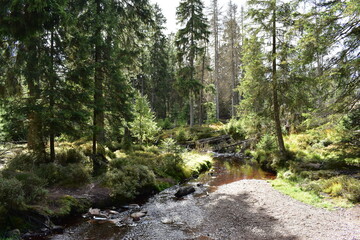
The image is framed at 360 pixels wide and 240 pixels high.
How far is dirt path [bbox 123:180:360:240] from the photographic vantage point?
6.71 metres

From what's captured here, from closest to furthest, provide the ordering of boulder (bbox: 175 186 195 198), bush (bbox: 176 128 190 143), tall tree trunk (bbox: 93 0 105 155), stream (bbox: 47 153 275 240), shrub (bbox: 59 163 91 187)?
stream (bbox: 47 153 275 240), shrub (bbox: 59 163 91 187), boulder (bbox: 175 186 195 198), tall tree trunk (bbox: 93 0 105 155), bush (bbox: 176 128 190 143)

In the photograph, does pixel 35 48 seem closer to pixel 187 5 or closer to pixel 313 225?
pixel 313 225

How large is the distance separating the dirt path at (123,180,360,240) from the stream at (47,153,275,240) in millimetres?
221

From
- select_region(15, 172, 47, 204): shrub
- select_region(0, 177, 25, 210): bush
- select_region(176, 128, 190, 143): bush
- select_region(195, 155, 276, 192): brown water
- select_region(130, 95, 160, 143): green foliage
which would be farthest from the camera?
select_region(176, 128, 190, 143): bush

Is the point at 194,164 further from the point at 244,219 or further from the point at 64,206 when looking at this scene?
the point at 64,206

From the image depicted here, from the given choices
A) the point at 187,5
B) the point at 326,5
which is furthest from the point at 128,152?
the point at 187,5

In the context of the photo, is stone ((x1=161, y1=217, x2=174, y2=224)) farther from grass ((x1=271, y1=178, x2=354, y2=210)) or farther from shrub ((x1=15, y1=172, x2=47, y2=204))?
grass ((x1=271, y1=178, x2=354, y2=210))

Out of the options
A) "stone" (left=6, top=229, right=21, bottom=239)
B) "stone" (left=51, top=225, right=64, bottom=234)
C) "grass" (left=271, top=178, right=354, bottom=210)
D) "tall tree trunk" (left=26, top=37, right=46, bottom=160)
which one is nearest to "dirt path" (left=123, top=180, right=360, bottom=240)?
"grass" (left=271, top=178, right=354, bottom=210)

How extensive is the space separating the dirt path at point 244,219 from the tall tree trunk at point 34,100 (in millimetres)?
6001

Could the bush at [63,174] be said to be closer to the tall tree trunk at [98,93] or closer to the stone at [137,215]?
the tall tree trunk at [98,93]

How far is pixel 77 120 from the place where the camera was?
35.9ft

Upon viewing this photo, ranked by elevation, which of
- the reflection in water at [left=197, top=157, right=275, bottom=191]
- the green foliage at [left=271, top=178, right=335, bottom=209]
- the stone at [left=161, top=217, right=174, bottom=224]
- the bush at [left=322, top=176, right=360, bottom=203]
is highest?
the bush at [left=322, top=176, right=360, bottom=203]

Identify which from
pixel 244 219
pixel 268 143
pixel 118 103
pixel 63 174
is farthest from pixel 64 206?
pixel 268 143

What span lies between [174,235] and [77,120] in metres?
7.17
